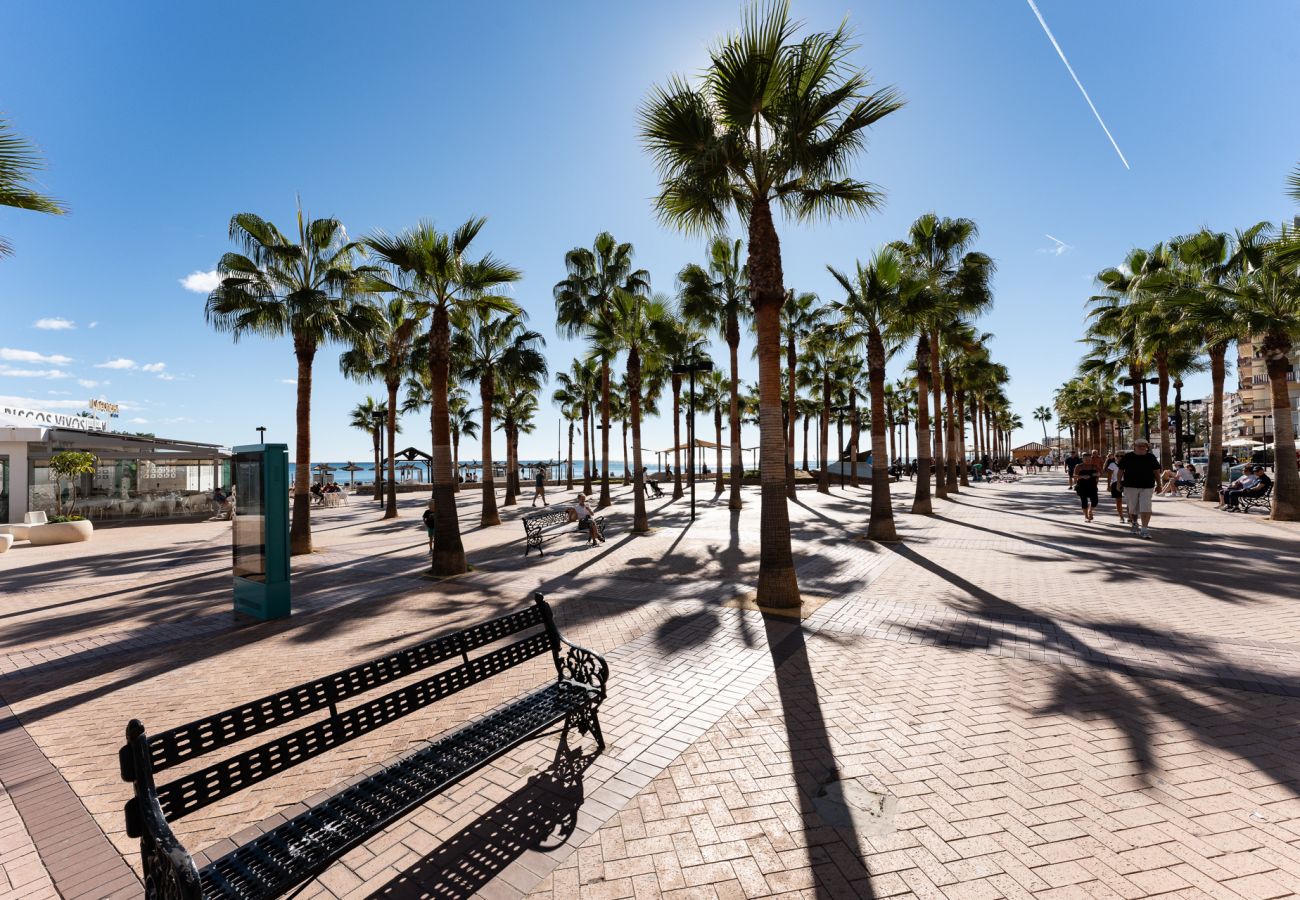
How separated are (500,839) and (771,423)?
572 centimetres

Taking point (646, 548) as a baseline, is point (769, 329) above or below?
above

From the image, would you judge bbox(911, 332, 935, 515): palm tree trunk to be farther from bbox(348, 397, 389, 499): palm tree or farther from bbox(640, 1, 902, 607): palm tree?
bbox(348, 397, 389, 499): palm tree

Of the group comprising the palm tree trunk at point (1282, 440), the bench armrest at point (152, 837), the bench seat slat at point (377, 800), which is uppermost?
the palm tree trunk at point (1282, 440)

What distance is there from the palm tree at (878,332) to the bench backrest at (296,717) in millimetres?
10461

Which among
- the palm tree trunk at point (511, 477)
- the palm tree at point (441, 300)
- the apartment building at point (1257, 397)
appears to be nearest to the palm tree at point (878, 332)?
the palm tree at point (441, 300)

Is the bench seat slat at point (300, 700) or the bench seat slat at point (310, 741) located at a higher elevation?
the bench seat slat at point (300, 700)

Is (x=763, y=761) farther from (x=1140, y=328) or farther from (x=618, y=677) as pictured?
(x=1140, y=328)

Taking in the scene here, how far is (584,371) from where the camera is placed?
32469mm

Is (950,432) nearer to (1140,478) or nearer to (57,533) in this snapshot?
(1140,478)

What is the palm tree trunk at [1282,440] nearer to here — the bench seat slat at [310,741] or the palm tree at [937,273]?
the palm tree at [937,273]

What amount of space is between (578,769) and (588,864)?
899 millimetres

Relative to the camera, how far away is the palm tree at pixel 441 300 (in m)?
10.1

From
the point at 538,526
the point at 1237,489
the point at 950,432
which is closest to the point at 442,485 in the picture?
the point at 538,526

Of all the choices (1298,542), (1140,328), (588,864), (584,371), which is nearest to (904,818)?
(588,864)
